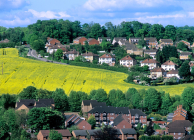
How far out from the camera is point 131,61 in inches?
2945

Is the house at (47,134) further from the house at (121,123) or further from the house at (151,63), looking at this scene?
the house at (151,63)

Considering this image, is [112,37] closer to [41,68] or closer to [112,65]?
[112,65]

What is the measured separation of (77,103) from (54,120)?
332 inches

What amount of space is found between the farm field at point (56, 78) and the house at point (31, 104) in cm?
783

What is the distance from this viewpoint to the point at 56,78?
61.0 metres

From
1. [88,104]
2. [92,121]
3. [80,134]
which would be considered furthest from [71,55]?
[80,134]

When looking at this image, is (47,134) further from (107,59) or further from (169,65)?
(169,65)

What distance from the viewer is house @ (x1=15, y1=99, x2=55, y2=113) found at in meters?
43.6

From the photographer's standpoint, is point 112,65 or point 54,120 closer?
point 54,120

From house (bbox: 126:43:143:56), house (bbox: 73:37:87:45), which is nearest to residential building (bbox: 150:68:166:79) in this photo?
house (bbox: 126:43:143:56)

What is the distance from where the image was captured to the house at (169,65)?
72.2 metres

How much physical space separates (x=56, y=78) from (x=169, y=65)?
23577mm

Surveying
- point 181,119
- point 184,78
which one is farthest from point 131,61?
point 181,119

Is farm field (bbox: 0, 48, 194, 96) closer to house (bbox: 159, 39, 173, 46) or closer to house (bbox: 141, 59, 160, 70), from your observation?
house (bbox: 141, 59, 160, 70)
